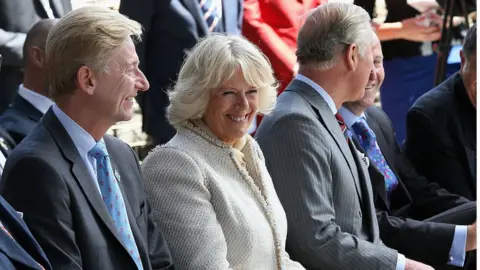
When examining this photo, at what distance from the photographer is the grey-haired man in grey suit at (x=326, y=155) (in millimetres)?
3490

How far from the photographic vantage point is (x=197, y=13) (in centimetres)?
457

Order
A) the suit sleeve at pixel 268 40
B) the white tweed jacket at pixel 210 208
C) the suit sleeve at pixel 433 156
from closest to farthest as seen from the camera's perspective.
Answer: the white tweed jacket at pixel 210 208, the suit sleeve at pixel 433 156, the suit sleeve at pixel 268 40

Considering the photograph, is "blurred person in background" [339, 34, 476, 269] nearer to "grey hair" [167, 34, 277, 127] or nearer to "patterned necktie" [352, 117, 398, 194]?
"patterned necktie" [352, 117, 398, 194]

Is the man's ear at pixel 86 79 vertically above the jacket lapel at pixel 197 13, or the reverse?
the man's ear at pixel 86 79

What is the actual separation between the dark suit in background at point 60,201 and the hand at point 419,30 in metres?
3.11

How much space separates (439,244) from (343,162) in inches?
26.0

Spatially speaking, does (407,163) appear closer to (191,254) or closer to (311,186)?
(311,186)

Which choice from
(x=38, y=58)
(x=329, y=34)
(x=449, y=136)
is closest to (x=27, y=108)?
(x=38, y=58)

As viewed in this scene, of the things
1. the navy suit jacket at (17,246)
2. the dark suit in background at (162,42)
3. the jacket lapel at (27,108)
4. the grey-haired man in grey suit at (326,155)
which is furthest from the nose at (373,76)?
the navy suit jacket at (17,246)

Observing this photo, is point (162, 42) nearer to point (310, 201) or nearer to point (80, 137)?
point (310, 201)

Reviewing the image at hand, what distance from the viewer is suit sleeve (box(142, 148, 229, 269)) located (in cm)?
317

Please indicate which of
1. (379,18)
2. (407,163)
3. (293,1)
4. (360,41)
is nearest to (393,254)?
(360,41)

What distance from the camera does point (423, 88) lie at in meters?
6.00

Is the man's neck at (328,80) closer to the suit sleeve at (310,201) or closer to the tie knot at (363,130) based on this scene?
the suit sleeve at (310,201)
